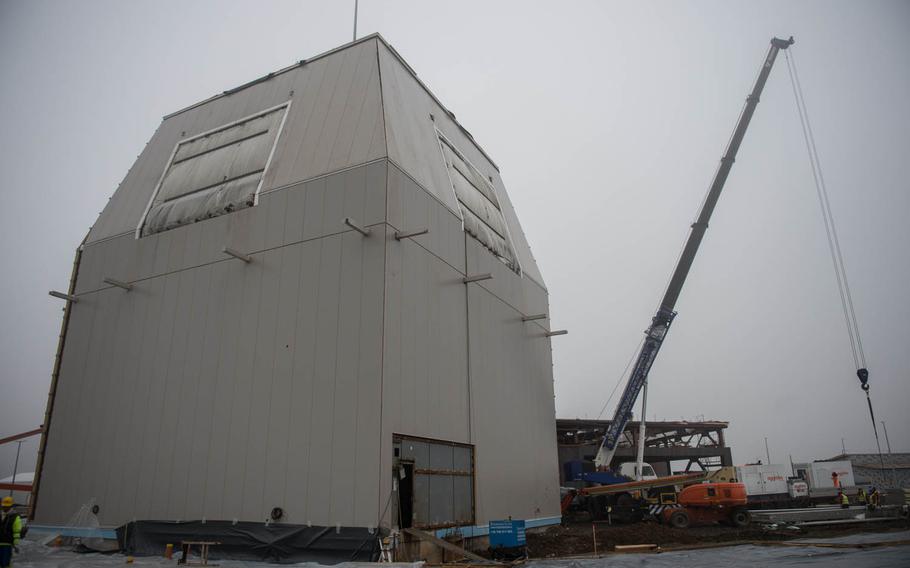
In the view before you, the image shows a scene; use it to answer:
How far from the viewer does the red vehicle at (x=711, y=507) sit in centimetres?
2159

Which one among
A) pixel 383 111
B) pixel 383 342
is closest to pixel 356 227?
pixel 383 342

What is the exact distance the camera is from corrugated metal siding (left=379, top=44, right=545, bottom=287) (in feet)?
52.0

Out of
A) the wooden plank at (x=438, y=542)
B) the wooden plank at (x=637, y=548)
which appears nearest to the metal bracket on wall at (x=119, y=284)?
the wooden plank at (x=438, y=542)

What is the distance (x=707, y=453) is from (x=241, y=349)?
1436 inches

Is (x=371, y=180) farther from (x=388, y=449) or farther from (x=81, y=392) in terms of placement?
(x=81, y=392)

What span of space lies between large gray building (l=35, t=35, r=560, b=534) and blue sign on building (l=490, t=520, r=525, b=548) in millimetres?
1378

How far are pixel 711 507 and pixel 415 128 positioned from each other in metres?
16.8

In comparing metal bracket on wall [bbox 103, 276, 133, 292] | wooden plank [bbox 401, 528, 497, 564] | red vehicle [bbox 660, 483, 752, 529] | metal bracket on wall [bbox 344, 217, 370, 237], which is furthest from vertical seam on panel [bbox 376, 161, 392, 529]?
red vehicle [bbox 660, 483, 752, 529]

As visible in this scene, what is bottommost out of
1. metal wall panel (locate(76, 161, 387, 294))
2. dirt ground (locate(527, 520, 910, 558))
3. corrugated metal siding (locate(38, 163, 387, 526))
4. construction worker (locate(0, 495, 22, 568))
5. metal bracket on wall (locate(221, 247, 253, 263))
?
dirt ground (locate(527, 520, 910, 558))

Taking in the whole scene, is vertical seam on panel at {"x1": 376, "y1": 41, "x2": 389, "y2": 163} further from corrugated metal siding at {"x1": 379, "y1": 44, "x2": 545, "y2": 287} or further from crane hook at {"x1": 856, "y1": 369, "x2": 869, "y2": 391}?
crane hook at {"x1": 856, "y1": 369, "x2": 869, "y2": 391}

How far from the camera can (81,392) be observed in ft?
56.5

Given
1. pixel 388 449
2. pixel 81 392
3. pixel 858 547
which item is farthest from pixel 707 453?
pixel 81 392

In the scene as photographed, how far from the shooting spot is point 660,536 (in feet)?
59.3

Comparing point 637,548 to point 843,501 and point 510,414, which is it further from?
point 843,501
